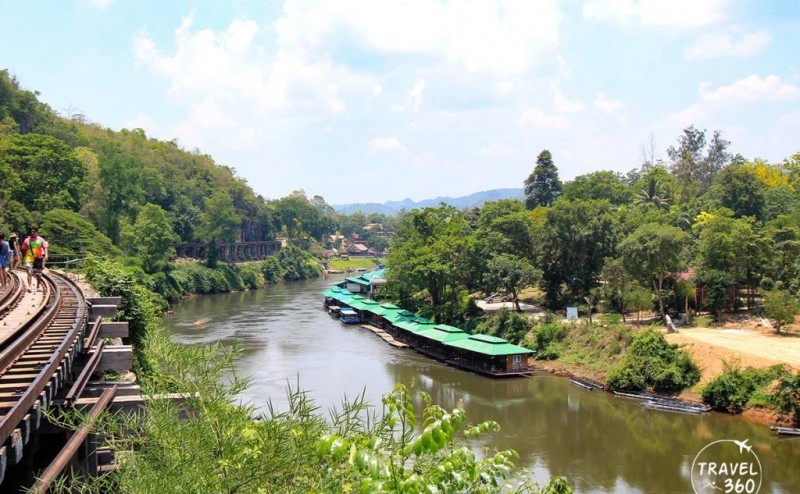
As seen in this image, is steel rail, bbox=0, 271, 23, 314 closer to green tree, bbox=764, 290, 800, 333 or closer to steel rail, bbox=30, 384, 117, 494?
steel rail, bbox=30, 384, 117, 494

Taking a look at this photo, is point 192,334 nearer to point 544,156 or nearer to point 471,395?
point 471,395

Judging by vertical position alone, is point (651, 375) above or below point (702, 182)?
below

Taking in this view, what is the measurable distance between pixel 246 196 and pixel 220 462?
101 m

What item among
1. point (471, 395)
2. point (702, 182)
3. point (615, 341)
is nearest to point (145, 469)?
point (471, 395)

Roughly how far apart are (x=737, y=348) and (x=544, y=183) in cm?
4257

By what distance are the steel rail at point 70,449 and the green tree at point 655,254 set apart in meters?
31.5

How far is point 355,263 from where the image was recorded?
119250 mm

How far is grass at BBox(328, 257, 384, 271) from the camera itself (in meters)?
113

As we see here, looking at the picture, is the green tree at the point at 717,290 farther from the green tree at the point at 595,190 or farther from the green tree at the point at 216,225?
the green tree at the point at 216,225

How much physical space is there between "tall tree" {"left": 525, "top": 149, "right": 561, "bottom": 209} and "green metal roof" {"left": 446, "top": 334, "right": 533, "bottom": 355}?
3793cm

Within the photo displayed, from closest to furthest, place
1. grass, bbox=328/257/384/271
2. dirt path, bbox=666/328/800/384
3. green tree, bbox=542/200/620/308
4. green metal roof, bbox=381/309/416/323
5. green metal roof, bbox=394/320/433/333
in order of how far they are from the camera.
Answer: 1. dirt path, bbox=666/328/800/384
2. green metal roof, bbox=394/320/433/333
3. green tree, bbox=542/200/620/308
4. green metal roof, bbox=381/309/416/323
5. grass, bbox=328/257/384/271

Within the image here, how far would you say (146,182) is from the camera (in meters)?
76.7

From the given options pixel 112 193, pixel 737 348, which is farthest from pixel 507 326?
pixel 112 193

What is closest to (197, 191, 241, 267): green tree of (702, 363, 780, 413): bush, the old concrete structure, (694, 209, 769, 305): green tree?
the old concrete structure
